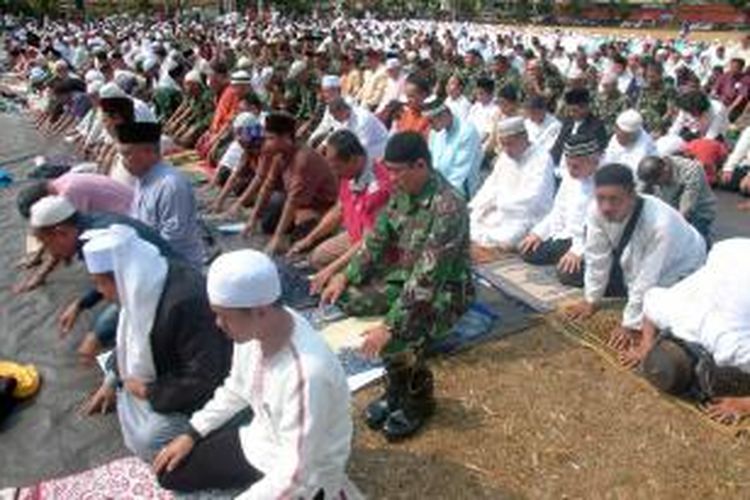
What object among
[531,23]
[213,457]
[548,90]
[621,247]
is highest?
[621,247]

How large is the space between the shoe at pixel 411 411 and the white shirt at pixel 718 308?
1226 mm

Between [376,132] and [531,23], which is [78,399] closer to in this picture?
[376,132]

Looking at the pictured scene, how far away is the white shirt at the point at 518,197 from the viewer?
599 cm

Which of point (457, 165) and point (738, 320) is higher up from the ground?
point (738, 320)

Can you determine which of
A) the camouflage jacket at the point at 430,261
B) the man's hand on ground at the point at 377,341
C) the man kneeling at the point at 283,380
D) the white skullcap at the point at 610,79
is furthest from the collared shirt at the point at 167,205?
the white skullcap at the point at 610,79

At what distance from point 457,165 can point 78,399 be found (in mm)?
3756

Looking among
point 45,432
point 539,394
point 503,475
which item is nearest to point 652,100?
point 539,394

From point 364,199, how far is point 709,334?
224cm

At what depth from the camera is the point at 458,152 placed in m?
6.67

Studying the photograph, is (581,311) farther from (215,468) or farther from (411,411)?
(215,468)

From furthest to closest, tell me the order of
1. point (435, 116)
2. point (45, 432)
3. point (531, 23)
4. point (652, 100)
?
point (531, 23)
point (652, 100)
point (435, 116)
point (45, 432)

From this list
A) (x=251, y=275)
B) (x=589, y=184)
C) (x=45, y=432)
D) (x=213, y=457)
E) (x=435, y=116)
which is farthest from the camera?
(x=435, y=116)

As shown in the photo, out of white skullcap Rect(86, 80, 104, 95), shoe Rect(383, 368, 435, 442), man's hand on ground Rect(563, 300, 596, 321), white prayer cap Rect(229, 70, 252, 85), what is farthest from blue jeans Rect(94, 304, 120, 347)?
white skullcap Rect(86, 80, 104, 95)

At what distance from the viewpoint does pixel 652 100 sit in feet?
33.6
